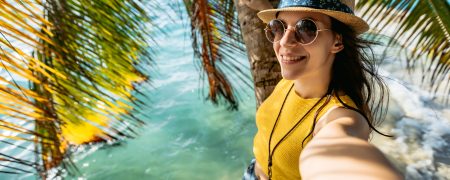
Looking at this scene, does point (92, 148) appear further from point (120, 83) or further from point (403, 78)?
point (403, 78)

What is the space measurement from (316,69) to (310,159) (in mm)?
407

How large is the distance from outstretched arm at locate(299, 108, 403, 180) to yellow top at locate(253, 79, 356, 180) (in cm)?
10

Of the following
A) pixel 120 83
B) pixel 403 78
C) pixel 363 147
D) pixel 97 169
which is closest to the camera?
pixel 363 147

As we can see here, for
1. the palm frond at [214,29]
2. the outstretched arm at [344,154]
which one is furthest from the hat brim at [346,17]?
the palm frond at [214,29]

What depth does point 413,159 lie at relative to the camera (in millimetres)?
4160

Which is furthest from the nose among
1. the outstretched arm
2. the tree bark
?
the tree bark

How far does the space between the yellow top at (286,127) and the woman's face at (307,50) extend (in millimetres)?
121

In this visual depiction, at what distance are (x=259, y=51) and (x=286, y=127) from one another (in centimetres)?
58

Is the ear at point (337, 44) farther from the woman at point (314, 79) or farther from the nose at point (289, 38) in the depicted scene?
the nose at point (289, 38)

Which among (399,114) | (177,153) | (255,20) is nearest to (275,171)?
(255,20)

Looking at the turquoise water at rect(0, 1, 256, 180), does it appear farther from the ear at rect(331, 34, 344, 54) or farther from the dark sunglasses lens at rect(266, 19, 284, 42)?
the ear at rect(331, 34, 344, 54)

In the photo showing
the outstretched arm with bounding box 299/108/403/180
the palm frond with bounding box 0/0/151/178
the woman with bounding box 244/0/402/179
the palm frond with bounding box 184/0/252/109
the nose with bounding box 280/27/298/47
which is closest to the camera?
the outstretched arm with bounding box 299/108/403/180

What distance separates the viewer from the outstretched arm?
0.79 meters

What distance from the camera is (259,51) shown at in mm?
1785
